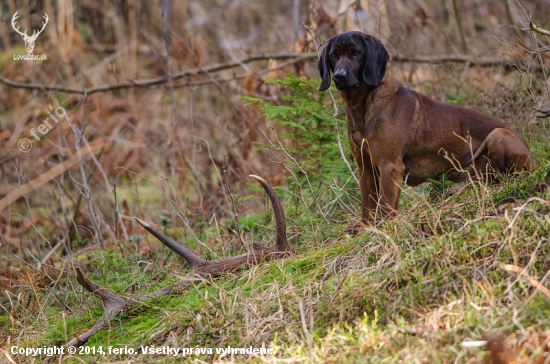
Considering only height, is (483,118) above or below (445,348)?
above

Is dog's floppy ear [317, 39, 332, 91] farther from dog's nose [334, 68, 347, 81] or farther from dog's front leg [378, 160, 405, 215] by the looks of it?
dog's front leg [378, 160, 405, 215]

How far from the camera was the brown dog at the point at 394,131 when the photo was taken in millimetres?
5734

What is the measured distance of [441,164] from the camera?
612 centimetres

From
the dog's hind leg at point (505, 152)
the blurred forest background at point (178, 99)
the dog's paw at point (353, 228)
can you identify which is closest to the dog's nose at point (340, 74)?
the blurred forest background at point (178, 99)

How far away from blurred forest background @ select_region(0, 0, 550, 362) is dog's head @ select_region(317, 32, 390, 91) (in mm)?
408

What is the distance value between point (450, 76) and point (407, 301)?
5.56m

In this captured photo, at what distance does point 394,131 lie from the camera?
5867 millimetres

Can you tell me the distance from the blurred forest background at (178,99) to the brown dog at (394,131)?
0.45 m

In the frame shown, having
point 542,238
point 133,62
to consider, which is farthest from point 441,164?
point 133,62

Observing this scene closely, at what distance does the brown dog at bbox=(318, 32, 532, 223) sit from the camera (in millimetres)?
5734

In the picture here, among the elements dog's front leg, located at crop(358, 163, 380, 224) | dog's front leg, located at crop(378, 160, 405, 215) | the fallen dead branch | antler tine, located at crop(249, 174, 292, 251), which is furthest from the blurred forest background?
dog's front leg, located at crop(378, 160, 405, 215)

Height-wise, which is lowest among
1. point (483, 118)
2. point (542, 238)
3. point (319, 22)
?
point (542, 238)

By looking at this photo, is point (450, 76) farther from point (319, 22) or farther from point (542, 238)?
point (542, 238)

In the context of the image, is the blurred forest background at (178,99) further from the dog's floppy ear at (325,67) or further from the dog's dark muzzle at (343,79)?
the dog's dark muzzle at (343,79)
